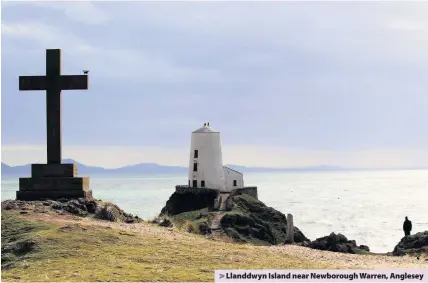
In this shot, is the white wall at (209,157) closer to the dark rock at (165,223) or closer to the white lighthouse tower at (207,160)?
the white lighthouse tower at (207,160)

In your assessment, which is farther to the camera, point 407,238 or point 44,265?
point 407,238

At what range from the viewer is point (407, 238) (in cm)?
2970

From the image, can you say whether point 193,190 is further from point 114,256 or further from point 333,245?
point 114,256

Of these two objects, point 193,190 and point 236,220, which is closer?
point 236,220

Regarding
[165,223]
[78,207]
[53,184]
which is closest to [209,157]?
[165,223]

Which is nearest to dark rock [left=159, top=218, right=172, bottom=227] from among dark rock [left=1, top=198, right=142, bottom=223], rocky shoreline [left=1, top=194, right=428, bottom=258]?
rocky shoreline [left=1, top=194, right=428, bottom=258]

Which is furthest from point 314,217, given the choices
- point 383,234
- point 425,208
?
point 425,208

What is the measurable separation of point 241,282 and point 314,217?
7618cm

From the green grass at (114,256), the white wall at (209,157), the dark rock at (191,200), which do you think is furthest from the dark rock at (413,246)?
the white wall at (209,157)

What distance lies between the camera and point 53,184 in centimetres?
2205

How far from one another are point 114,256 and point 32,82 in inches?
386

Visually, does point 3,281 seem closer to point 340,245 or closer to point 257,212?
point 340,245

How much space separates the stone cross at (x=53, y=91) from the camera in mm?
22625

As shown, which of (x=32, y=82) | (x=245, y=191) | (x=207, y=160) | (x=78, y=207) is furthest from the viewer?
(x=245, y=191)
